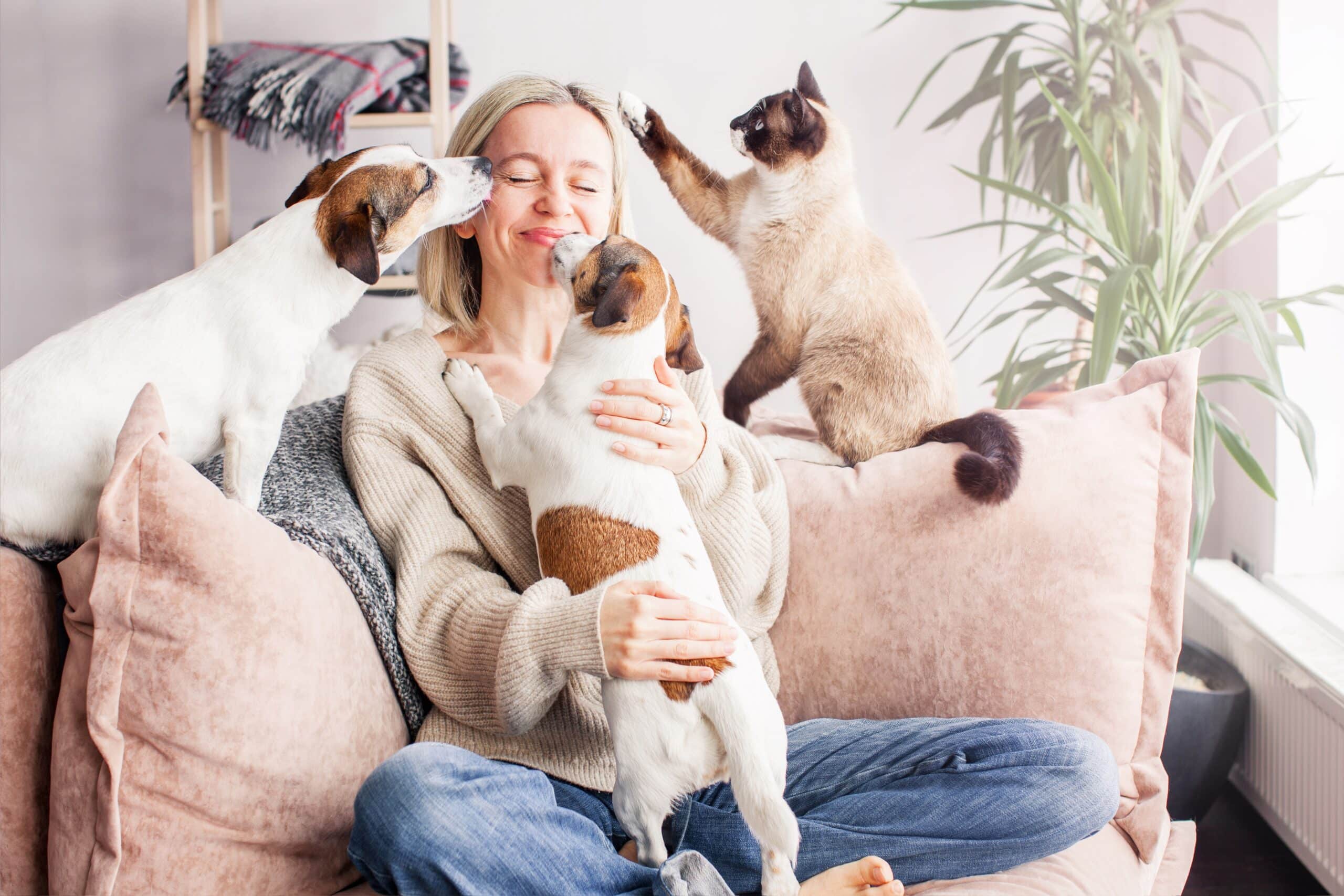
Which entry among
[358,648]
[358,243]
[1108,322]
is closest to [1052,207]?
[1108,322]

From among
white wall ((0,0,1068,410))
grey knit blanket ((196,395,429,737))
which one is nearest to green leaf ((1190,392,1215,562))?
white wall ((0,0,1068,410))

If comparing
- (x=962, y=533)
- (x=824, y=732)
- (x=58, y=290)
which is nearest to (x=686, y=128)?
(x=962, y=533)

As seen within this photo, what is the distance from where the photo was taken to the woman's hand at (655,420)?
1221mm

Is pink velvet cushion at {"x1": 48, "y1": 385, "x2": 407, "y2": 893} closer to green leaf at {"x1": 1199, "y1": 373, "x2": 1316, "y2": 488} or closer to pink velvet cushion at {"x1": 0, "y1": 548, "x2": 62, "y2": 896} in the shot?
pink velvet cushion at {"x1": 0, "y1": 548, "x2": 62, "y2": 896}

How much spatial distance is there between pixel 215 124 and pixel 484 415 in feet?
5.45

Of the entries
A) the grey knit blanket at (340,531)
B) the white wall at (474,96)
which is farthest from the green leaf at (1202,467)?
the grey knit blanket at (340,531)

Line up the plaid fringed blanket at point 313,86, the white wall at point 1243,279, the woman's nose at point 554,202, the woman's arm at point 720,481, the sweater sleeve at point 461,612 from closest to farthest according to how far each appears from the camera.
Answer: the sweater sleeve at point 461,612, the woman's arm at point 720,481, the woman's nose at point 554,202, the white wall at point 1243,279, the plaid fringed blanket at point 313,86

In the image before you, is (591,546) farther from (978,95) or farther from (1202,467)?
(978,95)

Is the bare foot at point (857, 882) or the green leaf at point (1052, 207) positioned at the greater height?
the green leaf at point (1052, 207)

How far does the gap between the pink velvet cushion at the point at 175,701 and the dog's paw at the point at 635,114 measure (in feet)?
2.60

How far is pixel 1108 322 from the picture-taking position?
180 centimetres

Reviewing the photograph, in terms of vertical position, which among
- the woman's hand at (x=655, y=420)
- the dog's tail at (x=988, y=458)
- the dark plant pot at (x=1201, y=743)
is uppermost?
the woman's hand at (x=655, y=420)

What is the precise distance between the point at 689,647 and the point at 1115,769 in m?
0.61

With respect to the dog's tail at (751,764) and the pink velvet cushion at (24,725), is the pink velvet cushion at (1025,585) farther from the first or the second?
the pink velvet cushion at (24,725)
